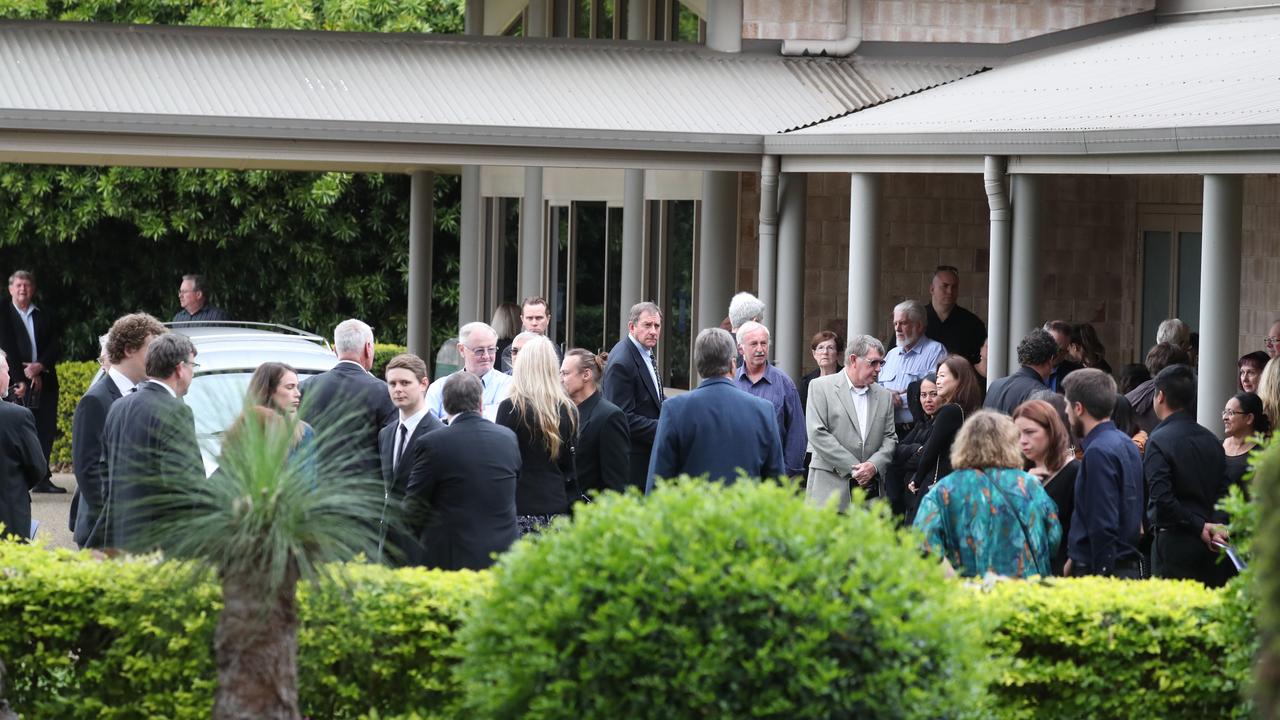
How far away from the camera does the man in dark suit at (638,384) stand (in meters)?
10.2

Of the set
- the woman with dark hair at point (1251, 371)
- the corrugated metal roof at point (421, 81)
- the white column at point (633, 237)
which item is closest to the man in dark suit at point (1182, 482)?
→ the woman with dark hair at point (1251, 371)

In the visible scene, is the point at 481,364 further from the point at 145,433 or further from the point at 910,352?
the point at 910,352

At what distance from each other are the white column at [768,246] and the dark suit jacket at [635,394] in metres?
3.36

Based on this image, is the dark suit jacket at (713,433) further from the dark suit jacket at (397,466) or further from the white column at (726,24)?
the white column at (726,24)

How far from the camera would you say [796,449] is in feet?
34.4

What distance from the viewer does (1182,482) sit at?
27.5ft

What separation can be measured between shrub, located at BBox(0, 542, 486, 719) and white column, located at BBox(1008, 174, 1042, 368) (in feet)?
20.1

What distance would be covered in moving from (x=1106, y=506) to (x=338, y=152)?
7181 millimetres

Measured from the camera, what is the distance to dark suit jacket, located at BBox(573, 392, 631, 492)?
902 cm

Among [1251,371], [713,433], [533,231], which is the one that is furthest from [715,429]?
[533,231]

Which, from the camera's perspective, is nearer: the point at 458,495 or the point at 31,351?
the point at 458,495

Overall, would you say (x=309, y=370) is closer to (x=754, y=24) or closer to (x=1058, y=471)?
(x=754, y=24)

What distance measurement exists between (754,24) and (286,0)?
1280 centimetres

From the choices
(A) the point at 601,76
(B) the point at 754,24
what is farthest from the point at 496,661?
(B) the point at 754,24
